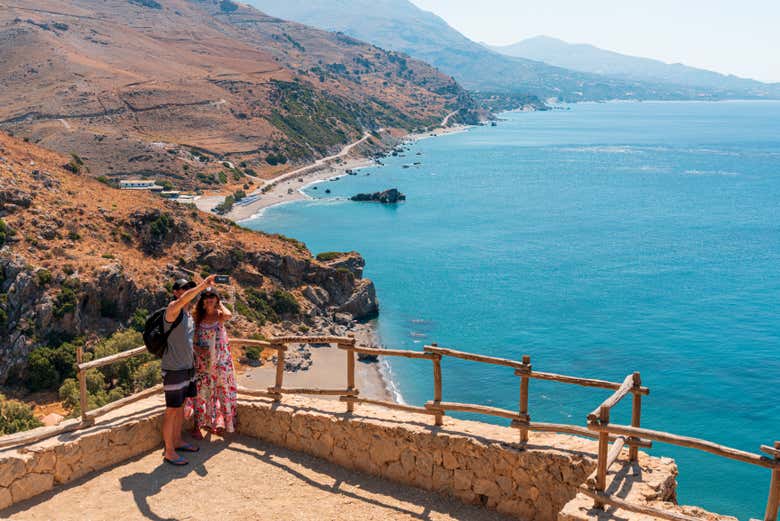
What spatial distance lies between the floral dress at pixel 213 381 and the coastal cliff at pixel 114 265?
21.0 metres

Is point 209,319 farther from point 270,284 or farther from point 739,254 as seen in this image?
point 739,254

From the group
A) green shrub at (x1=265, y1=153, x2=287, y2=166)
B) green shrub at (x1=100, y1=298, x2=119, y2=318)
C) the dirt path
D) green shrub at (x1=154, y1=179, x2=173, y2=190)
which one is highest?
the dirt path

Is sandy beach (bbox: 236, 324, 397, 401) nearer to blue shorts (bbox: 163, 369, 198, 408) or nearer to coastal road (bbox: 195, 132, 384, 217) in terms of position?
blue shorts (bbox: 163, 369, 198, 408)

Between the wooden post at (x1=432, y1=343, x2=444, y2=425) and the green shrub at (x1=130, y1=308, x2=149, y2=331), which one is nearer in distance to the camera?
the wooden post at (x1=432, y1=343, x2=444, y2=425)

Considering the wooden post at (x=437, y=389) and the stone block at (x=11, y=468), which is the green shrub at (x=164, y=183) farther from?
the wooden post at (x=437, y=389)

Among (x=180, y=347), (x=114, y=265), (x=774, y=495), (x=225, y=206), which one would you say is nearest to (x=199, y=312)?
(x=180, y=347)

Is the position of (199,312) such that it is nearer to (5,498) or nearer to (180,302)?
(180,302)

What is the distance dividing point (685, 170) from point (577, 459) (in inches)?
4458

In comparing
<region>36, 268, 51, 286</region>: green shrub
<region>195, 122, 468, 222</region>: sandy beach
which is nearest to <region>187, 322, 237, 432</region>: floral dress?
<region>36, 268, 51, 286</region>: green shrub

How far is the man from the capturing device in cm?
809

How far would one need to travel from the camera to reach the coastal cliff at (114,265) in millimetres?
28672

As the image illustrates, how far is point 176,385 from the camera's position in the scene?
337 inches

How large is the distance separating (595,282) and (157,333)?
49.2m

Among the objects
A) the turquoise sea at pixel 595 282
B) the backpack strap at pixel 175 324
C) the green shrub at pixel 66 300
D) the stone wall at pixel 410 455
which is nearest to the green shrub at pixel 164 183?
the turquoise sea at pixel 595 282
